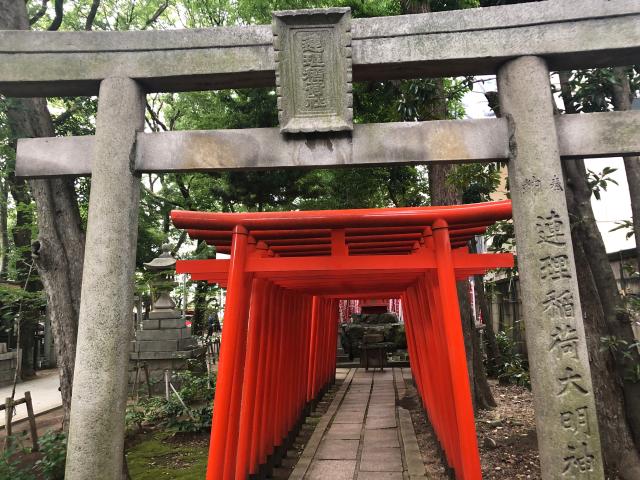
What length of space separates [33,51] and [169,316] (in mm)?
9680

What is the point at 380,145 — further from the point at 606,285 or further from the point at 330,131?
the point at 606,285

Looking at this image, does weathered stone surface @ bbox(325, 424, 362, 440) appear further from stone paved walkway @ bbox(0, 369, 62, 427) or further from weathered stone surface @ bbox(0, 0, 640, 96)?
stone paved walkway @ bbox(0, 369, 62, 427)

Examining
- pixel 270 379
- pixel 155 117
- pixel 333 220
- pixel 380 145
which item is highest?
pixel 155 117

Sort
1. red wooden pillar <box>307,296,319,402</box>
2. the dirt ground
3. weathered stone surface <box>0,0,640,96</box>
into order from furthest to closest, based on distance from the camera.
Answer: red wooden pillar <box>307,296,319,402</box>, the dirt ground, weathered stone surface <box>0,0,640,96</box>

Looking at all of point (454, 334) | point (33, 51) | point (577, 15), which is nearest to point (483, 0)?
point (577, 15)

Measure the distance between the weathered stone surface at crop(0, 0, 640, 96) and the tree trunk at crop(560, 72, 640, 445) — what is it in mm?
1973

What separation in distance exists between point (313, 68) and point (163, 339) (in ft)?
34.1

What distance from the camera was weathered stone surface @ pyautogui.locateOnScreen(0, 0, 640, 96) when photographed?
12.5 ft

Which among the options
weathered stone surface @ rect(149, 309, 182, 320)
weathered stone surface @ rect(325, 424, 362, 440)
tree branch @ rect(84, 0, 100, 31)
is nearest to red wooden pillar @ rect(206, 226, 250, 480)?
weathered stone surface @ rect(325, 424, 362, 440)

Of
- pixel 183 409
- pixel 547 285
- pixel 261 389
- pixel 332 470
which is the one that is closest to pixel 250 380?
pixel 261 389

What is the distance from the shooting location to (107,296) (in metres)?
3.76

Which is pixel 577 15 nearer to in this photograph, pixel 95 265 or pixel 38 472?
pixel 95 265

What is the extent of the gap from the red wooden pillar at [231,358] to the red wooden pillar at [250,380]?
2.33 ft

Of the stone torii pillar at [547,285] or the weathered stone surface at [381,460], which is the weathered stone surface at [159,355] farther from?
the stone torii pillar at [547,285]
